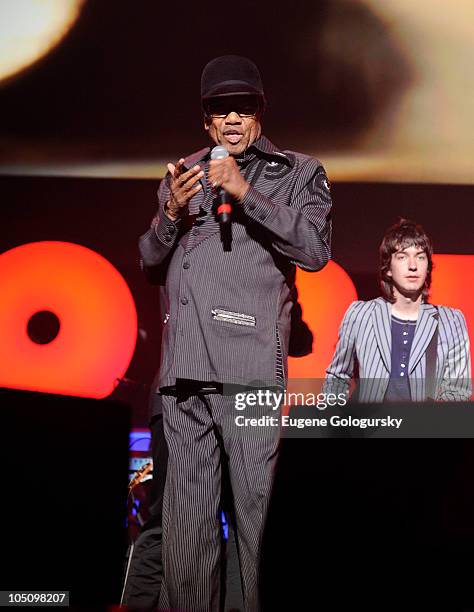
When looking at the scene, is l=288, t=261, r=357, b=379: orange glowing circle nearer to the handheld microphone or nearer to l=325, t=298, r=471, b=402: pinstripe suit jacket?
l=325, t=298, r=471, b=402: pinstripe suit jacket

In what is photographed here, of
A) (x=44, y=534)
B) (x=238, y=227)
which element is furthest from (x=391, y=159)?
(x=44, y=534)

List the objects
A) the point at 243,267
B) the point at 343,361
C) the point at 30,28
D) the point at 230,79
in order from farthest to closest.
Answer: the point at 30,28, the point at 343,361, the point at 230,79, the point at 243,267

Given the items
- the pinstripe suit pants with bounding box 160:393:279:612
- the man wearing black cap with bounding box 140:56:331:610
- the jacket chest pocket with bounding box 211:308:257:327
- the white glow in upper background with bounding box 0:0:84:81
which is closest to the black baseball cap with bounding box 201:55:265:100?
the man wearing black cap with bounding box 140:56:331:610

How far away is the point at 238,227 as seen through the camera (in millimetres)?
2215

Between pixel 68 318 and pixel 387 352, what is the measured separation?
1230 millimetres

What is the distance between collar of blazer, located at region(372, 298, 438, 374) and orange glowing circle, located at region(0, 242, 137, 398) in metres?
0.93

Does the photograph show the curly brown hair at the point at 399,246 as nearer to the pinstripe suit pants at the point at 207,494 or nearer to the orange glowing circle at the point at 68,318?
the orange glowing circle at the point at 68,318

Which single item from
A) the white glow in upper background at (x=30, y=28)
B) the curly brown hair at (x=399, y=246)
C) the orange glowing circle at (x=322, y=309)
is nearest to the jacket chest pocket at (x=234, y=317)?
the orange glowing circle at (x=322, y=309)

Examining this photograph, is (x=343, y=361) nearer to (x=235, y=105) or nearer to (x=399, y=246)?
(x=399, y=246)

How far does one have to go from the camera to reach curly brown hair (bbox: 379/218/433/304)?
3016 mm

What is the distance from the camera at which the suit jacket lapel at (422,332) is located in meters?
2.80

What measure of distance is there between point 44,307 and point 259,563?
159 centimetres

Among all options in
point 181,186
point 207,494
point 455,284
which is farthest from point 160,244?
point 455,284

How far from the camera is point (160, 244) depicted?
7.36ft
